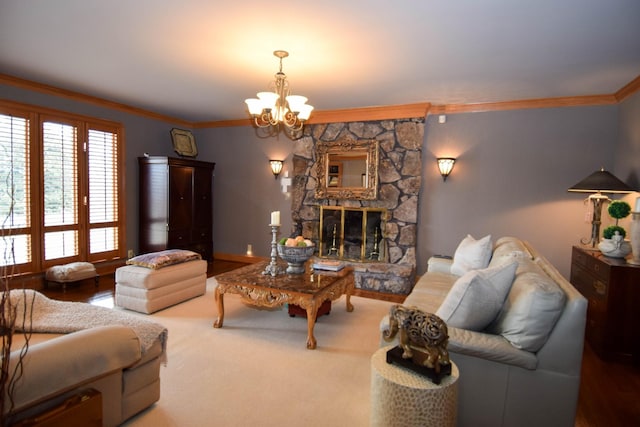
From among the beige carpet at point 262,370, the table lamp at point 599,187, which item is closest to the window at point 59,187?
the beige carpet at point 262,370

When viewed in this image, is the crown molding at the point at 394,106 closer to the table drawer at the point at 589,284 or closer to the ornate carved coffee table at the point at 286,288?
the table drawer at the point at 589,284

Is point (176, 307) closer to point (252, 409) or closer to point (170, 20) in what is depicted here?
point (252, 409)

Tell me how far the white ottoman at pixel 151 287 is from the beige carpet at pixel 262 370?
145 mm

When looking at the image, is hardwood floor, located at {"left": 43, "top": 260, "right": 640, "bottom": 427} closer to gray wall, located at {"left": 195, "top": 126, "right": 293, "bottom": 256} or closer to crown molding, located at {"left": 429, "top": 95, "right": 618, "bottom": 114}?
crown molding, located at {"left": 429, "top": 95, "right": 618, "bottom": 114}

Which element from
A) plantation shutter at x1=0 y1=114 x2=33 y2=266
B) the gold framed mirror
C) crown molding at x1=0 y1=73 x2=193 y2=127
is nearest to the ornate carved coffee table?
the gold framed mirror

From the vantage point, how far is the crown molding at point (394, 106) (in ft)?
13.7

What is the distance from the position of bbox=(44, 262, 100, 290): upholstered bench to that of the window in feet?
0.78

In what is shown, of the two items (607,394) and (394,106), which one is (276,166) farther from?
(607,394)

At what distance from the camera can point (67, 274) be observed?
4312 mm

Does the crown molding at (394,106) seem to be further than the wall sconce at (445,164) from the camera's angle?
No

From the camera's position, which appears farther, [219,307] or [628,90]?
[628,90]

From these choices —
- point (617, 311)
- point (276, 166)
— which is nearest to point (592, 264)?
point (617, 311)

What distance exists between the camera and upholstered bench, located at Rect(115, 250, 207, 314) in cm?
359

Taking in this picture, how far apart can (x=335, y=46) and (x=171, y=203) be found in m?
3.75
